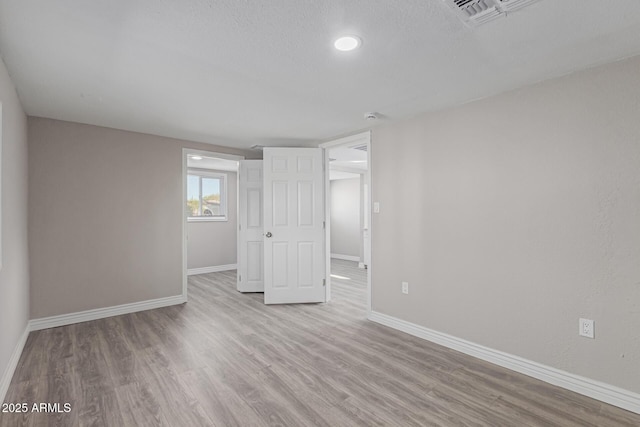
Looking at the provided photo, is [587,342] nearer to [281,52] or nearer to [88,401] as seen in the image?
[281,52]

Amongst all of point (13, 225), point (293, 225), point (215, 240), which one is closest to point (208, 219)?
point (215, 240)

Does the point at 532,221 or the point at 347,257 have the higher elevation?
the point at 532,221

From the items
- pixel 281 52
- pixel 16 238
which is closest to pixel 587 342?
pixel 281 52

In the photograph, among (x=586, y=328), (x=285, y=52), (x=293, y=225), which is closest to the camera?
(x=285, y=52)

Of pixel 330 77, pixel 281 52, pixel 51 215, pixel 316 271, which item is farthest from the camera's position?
pixel 316 271

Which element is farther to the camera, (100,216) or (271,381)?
(100,216)

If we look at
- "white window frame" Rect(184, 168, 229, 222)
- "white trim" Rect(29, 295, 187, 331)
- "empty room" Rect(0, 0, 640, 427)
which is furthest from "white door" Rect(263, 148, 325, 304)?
"white window frame" Rect(184, 168, 229, 222)

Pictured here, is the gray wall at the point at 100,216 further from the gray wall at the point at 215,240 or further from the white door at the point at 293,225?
the gray wall at the point at 215,240

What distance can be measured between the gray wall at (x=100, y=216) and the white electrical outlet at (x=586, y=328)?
4.40m

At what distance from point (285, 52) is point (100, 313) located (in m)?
3.71

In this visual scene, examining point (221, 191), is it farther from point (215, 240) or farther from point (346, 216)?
point (346, 216)

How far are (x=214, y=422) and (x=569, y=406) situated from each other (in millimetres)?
2268

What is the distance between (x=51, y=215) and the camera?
3406 mm

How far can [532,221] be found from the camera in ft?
7.93
